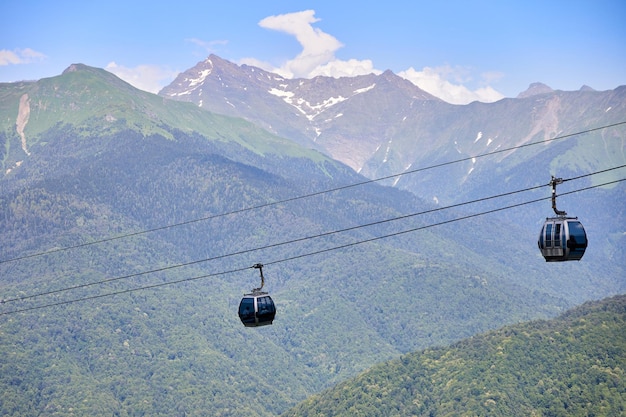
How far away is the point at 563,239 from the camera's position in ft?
172

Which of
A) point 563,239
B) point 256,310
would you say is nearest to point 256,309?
point 256,310

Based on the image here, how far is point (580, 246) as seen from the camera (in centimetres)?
5250

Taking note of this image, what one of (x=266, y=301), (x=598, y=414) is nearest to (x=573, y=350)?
(x=598, y=414)

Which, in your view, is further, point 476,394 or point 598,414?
point 476,394

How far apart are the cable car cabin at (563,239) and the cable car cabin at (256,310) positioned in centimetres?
1555

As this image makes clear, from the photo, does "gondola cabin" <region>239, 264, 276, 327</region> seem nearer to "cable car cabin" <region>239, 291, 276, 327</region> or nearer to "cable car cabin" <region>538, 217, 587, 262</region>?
"cable car cabin" <region>239, 291, 276, 327</region>

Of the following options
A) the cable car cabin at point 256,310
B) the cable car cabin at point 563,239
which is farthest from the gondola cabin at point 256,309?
the cable car cabin at point 563,239

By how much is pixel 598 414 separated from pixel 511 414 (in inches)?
726

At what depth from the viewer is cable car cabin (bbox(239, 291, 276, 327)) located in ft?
193

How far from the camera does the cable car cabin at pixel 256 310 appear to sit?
58719mm

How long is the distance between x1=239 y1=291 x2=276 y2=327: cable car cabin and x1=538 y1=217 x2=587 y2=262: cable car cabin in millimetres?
15552

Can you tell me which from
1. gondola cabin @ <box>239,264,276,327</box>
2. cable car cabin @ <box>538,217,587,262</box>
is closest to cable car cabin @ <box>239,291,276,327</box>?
gondola cabin @ <box>239,264,276,327</box>

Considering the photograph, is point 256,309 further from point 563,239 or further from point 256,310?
point 563,239

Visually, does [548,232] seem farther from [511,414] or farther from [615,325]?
[615,325]
